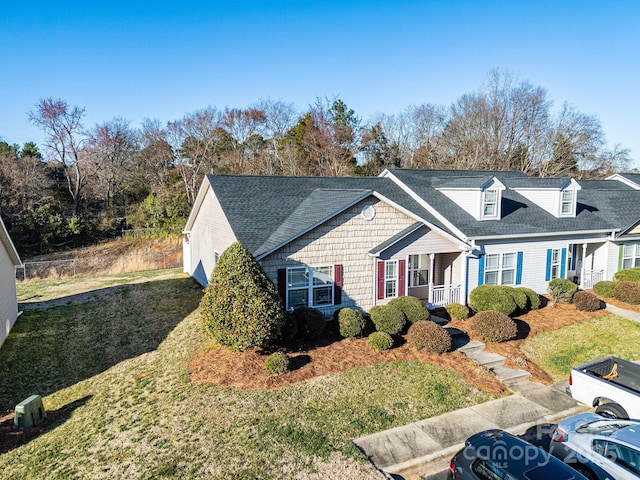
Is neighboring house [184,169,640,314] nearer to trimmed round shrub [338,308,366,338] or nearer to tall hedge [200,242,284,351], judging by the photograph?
trimmed round shrub [338,308,366,338]

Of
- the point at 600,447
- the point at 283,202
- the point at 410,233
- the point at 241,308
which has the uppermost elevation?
the point at 283,202

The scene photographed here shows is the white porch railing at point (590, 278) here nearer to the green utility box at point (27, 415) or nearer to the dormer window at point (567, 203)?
the dormer window at point (567, 203)

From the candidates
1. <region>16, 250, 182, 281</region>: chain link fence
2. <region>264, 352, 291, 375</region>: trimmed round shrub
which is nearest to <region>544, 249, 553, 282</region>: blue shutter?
<region>264, 352, 291, 375</region>: trimmed round shrub

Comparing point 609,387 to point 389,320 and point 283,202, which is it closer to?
point 389,320

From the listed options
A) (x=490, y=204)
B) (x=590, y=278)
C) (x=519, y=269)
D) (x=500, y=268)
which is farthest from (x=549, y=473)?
(x=590, y=278)

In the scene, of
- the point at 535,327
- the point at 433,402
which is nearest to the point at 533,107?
the point at 535,327

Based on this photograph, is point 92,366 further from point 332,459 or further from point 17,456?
point 332,459
